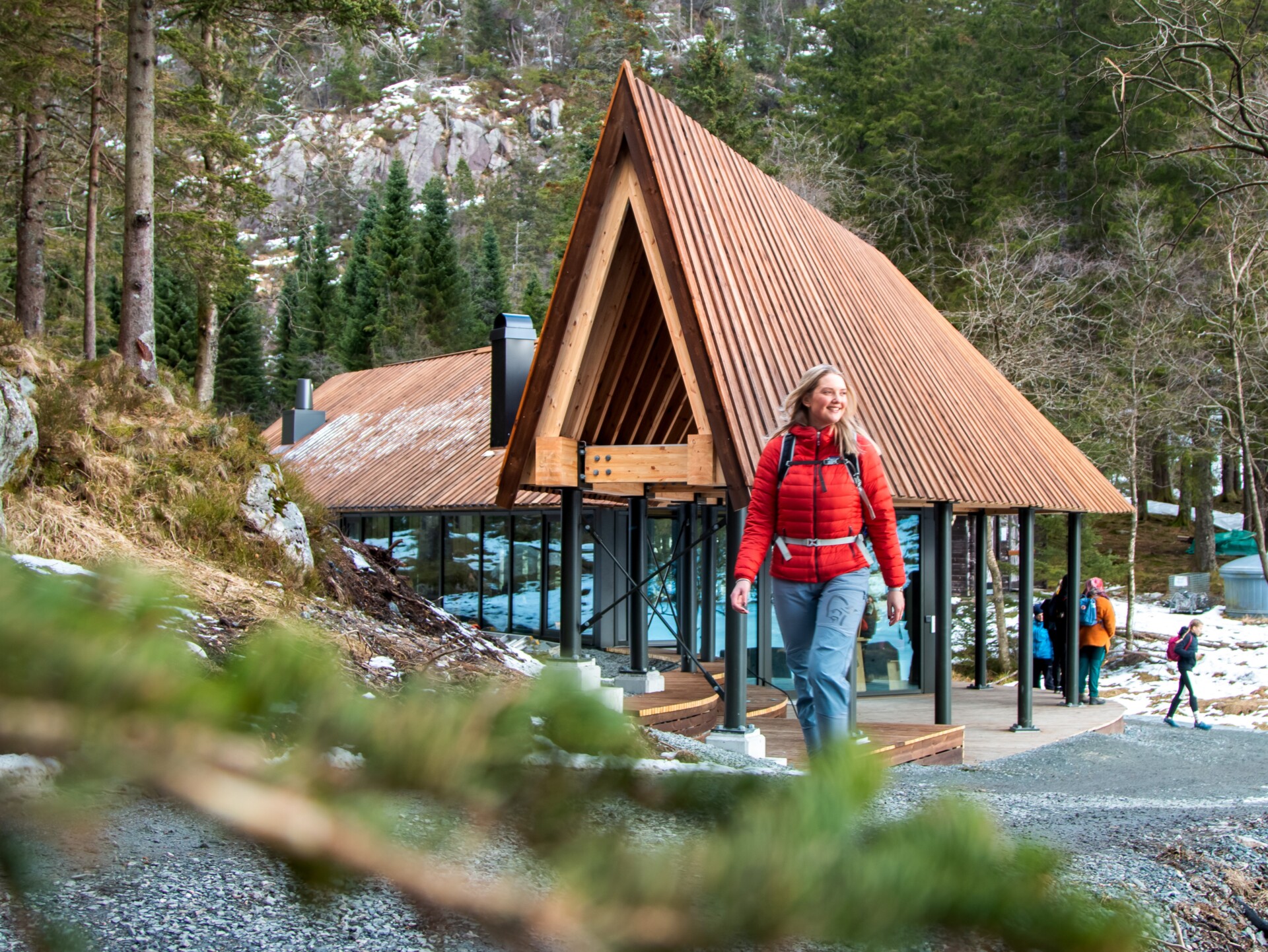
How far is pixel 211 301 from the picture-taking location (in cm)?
2809

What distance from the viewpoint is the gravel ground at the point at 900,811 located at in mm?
921

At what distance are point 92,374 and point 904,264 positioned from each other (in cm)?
2908

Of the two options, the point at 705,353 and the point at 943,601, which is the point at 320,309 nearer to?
the point at 943,601

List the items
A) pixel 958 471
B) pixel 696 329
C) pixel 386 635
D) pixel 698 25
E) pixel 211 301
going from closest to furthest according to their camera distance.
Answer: pixel 386 635
pixel 696 329
pixel 958 471
pixel 211 301
pixel 698 25

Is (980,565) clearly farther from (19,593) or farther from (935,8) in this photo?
(935,8)

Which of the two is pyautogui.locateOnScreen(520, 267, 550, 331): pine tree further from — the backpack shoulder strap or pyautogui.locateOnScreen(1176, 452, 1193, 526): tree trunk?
the backpack shoulder strap

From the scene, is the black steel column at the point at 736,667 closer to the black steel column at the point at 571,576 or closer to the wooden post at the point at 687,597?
the black steel column at the point at 571,576

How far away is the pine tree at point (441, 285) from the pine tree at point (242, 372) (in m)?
10.1

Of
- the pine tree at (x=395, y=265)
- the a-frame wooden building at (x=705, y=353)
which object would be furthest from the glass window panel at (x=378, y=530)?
the pine tree at (x=395, y=265)

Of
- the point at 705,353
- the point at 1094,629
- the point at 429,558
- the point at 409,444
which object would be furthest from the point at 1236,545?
the point at 705,353

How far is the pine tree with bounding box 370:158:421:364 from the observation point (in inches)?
2136

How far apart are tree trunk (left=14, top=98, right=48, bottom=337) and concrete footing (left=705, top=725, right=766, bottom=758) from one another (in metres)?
17.0

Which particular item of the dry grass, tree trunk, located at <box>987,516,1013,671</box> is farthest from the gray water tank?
the dry grass

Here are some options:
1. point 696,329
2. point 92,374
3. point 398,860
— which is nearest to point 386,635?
point 696,329
